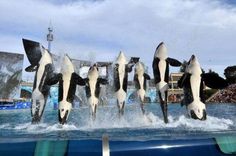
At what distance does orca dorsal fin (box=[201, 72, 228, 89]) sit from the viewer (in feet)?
33.6

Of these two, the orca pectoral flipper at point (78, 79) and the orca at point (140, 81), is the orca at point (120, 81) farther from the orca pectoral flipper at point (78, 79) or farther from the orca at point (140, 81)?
the orca pectoral flipper at point (78, 79)

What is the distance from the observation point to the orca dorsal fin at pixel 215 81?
1023 centimetres

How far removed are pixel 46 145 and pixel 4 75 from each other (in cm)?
5003

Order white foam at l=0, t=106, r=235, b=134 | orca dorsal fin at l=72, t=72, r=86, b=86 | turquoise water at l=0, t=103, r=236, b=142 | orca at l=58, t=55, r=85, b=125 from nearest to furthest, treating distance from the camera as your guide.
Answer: turquoise water at l=0, t=103, r=236, b=142
white foam at l=0, t=106, r=235, b=134
orca at l=58, t=55, r=85, b=125
orca dorsal fin at l=72, t=72, r=86, b=86

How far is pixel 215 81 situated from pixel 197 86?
49cm

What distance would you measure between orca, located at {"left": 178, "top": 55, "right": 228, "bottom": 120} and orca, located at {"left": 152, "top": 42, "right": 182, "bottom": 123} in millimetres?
583

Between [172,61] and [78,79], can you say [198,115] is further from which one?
[78,79]

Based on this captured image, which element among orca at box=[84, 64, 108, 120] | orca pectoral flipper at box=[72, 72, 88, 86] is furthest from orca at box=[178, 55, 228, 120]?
orca pectoral flipper at box=[72, 72, 88, 86]

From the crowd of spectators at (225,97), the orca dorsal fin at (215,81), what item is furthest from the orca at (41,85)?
the crowd of spectators at (225,97)

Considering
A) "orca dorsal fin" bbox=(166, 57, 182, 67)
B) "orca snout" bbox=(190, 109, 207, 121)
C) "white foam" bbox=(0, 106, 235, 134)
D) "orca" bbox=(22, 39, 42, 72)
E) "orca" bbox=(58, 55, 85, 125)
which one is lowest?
"white foam" bbox=(0, 106, 235, 134)

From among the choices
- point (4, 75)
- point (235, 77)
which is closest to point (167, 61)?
point (235, 77)

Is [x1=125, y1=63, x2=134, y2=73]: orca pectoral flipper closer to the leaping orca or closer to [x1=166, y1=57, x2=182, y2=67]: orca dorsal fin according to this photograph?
[x1=166, y1=57, x2=182, y2=67]: orca dorsal fin

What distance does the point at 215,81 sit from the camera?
1030 cm

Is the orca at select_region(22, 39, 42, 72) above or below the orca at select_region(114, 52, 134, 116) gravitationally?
above
